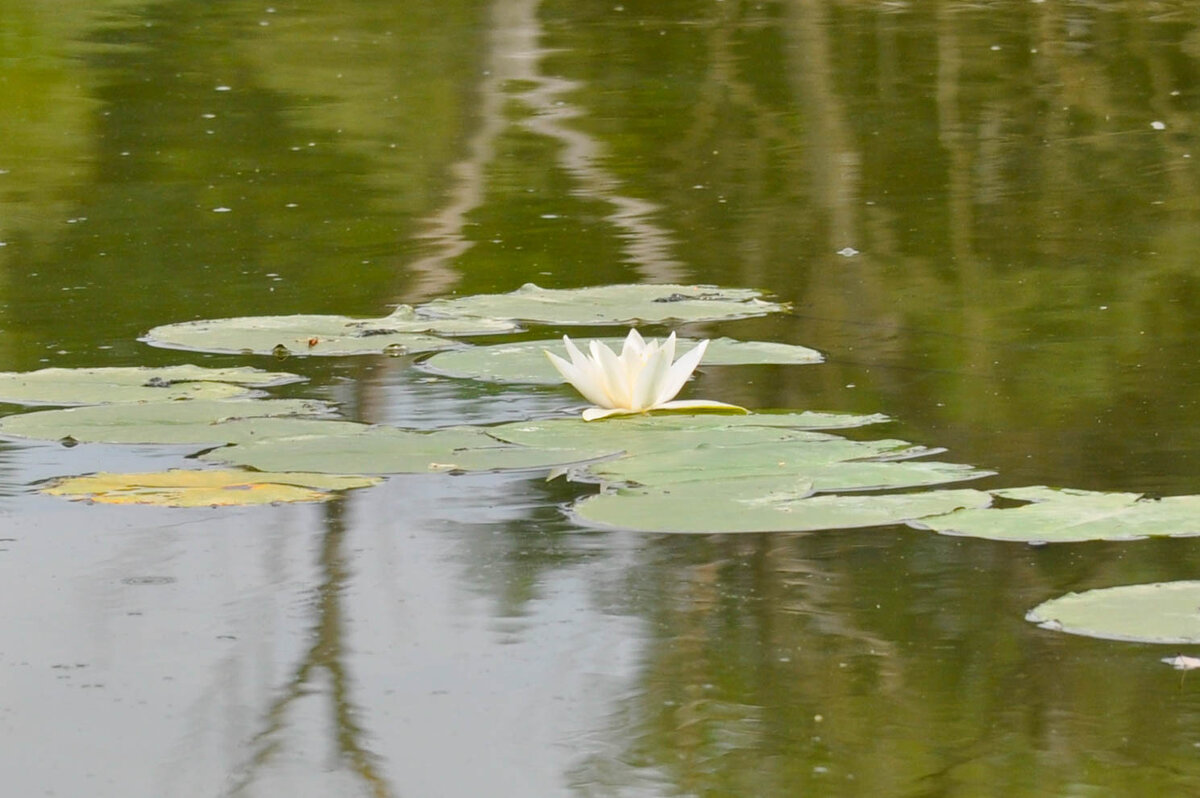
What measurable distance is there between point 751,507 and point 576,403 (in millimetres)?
1004

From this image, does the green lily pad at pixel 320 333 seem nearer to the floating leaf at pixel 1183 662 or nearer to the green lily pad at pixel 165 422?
the green lily pad at pixel 165 422

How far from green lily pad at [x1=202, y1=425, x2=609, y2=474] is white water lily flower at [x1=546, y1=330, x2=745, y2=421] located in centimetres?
25

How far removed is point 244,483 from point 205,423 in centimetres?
45

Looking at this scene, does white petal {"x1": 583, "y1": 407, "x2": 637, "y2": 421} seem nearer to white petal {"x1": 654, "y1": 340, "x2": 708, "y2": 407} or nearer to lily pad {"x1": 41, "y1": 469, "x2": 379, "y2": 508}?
white petal {"x1": 654, "y1": 340, "x2": 708, "y2": 407}

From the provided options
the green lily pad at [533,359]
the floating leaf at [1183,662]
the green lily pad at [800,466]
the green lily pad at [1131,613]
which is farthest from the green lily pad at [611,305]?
the floating leaf at [1183,662]

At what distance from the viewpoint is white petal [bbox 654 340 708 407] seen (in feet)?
13.0

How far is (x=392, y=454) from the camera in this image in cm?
368

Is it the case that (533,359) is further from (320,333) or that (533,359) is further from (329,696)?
(329,696)

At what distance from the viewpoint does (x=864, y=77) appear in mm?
9672

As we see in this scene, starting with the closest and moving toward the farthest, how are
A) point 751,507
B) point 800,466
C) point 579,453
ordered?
point 751,507 → point 800,466 → point 579,453

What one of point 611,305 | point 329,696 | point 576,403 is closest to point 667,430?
point 576,403

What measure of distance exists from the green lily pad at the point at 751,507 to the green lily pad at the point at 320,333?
1.41 m

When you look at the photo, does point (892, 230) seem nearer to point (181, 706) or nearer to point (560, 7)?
point (181, 706)

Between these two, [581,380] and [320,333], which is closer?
[581,380]
